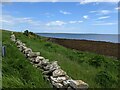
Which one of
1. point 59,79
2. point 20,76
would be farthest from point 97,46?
point 20,76

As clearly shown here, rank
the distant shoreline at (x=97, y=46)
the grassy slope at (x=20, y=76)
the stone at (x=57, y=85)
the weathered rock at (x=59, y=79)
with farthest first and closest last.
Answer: the distant shoreline at (x=97, y=46), the weathered rock at (x=59, y=79), the stone at (x=57, y=85), the grassy slope at (x=20, y=76)

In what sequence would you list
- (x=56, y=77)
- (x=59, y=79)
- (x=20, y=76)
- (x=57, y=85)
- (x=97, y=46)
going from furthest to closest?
(x=97, y=46), (x=56, y=77), (x=59, y=79), (x=20, y=76), (x=57, y=85)

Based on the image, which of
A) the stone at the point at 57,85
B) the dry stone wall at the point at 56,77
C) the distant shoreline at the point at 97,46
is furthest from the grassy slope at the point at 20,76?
the distant shoreline at the point at 97,46

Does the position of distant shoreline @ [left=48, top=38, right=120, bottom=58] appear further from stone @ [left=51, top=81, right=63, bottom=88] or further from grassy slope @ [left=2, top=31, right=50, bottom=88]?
stone @ [left=51, top=81, right=63, bottom=88]

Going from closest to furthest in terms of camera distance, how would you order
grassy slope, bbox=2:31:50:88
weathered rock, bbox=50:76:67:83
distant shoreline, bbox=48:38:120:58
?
grassy slope, bbox=2:31:50:88, weathered rock, bbox=50:76:67:83, distant shoreline, bbox=48:38:120:58

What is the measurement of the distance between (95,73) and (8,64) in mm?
2956

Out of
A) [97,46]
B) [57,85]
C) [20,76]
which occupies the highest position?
[97,46]

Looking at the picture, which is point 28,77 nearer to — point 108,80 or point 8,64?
point 8,64

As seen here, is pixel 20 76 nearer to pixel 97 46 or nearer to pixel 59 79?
pixel 59 79

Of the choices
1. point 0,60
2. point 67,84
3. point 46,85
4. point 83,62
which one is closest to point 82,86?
point 67,84

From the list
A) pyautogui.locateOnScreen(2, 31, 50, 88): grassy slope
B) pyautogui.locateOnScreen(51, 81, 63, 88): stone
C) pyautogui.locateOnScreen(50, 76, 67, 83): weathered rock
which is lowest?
pyautogui.locateOnScreen(51, 81, 63, 88): stone

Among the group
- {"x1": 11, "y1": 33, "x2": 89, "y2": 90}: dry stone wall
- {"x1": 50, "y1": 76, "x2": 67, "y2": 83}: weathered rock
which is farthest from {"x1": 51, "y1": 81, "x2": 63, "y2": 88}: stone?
{"x1": 50, "y1": 76, "x2": 67, "y2": 83}: weathered rock

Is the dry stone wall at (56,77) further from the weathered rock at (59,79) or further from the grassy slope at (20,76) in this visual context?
the grassy slope at (20,76)

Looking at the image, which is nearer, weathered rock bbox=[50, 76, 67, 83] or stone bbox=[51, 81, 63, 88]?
stone bbox=[51, 81, 63, 88]
